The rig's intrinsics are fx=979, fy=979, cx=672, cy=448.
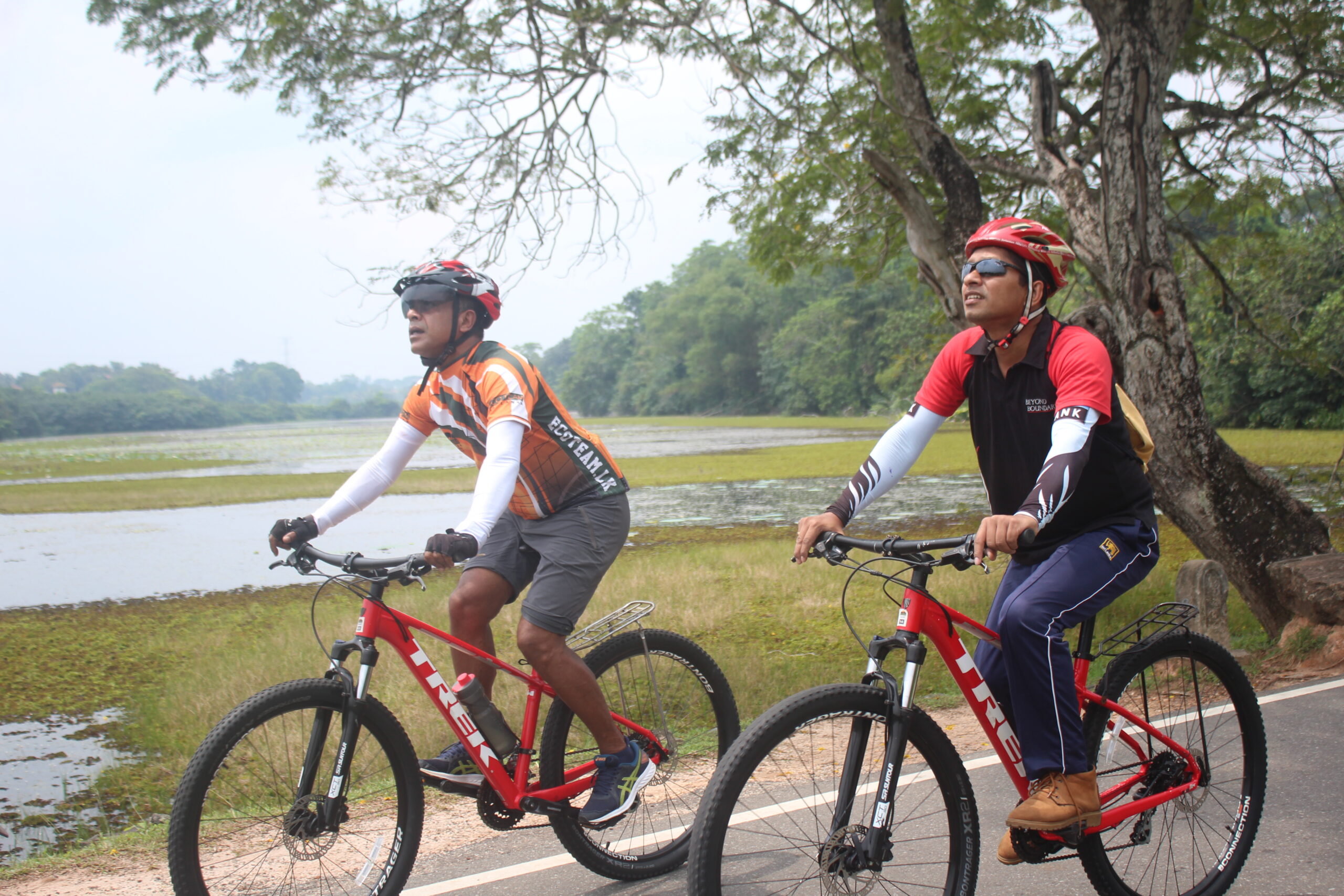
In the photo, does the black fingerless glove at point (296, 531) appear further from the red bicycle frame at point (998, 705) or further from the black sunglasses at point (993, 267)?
the black sunglasses at point (993, 267)

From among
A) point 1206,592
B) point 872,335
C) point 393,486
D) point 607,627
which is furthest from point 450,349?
point 872,335

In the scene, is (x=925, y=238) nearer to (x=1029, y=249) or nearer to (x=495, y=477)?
(x=1029, y=249)

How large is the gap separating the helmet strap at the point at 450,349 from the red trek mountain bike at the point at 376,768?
857mm

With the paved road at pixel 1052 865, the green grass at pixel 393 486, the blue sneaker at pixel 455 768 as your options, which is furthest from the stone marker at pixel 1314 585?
the green grass at pixel 393 486

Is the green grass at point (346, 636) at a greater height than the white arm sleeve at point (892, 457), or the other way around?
the white arm sleeve at point (892, 457)

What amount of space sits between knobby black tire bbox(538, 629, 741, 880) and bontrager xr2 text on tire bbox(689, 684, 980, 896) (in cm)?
107

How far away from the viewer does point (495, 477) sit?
3391 mm

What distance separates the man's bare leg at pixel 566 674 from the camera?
3.57 meters

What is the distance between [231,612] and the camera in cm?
1183

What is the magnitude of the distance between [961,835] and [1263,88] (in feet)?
38.4

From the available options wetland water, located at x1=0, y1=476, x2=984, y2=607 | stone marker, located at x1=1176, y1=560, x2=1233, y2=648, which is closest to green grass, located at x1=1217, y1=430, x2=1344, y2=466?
wetland water, located at x1=0, y1=476, x2=984, y2=607

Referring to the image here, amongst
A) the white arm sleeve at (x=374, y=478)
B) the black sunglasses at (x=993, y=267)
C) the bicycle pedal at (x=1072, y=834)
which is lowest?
the bicycle pedal at (x=1072, y=834)

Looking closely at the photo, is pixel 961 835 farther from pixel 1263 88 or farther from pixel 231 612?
pixel 1263 88

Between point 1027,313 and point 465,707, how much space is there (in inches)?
90.7
